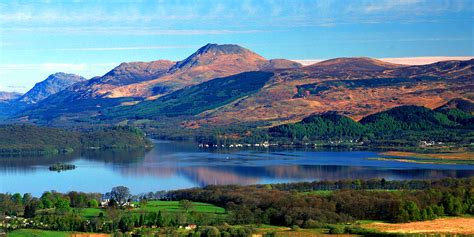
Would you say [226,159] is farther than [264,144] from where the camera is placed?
No

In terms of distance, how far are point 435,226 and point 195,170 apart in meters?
40.0

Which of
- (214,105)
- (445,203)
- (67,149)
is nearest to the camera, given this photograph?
(445,203)

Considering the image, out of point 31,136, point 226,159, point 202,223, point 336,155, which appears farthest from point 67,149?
point 202,223

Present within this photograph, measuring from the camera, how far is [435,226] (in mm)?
46875

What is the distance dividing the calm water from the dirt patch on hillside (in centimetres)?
2482

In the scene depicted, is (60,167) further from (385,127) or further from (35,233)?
(385,127)

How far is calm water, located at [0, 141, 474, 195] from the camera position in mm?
73875

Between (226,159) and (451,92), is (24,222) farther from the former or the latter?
(451,92)

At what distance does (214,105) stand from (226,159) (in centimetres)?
9428

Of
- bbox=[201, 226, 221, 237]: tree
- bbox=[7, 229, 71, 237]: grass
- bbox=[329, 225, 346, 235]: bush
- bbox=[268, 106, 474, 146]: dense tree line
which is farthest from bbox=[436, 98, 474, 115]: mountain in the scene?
bbox=[7, 229, 71, 237]: grass

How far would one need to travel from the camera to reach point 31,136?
127 m

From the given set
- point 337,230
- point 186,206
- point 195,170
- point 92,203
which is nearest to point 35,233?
point 186,206

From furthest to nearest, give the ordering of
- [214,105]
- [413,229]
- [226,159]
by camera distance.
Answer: [214,105] → [226,159] → [413,229]

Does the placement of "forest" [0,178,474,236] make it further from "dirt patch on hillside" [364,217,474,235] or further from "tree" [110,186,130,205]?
"dirt patch on hillside" [364,217,474,235]
